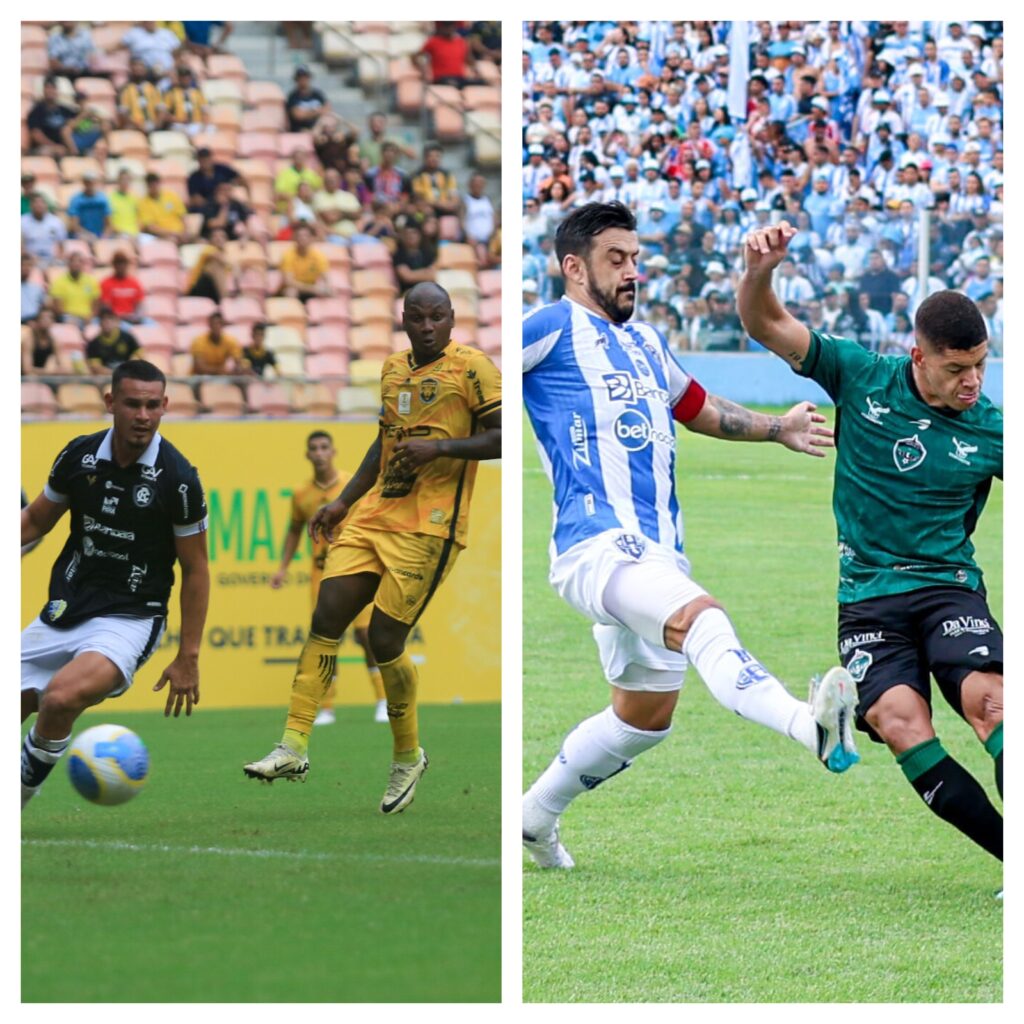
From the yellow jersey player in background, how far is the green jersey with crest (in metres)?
1.31

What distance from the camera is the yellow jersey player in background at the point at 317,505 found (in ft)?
13.6

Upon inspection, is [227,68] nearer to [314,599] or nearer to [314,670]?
[314,599]

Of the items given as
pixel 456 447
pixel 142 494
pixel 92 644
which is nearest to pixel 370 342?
pixel 456 447

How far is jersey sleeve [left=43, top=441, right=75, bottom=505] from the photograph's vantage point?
392cm

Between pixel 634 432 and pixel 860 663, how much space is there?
0.84 metres

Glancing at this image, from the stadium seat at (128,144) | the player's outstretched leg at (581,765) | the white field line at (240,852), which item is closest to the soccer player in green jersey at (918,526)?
the player's outstretched leg at (581,765)

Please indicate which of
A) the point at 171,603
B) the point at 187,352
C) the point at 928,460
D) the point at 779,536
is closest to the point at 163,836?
the point at 171,603

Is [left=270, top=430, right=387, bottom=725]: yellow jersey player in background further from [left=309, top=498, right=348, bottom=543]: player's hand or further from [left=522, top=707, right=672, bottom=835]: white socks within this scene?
[left=522, top=707, right=672, bottom=835]: white socks

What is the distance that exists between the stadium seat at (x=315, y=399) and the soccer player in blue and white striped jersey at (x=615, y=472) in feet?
Result: 1.81

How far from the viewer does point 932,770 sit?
377 centimetres

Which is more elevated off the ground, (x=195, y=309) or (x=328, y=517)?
(x=195, y=309)

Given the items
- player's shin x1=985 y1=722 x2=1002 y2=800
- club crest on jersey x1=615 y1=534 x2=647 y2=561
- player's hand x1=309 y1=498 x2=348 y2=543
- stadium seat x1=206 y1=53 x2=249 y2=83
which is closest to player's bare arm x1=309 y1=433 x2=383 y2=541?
player's hand x1=309 y1=498 x2=348 y2=543

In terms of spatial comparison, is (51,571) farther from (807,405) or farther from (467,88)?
(807,405)

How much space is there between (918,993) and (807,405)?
4.90 ft
